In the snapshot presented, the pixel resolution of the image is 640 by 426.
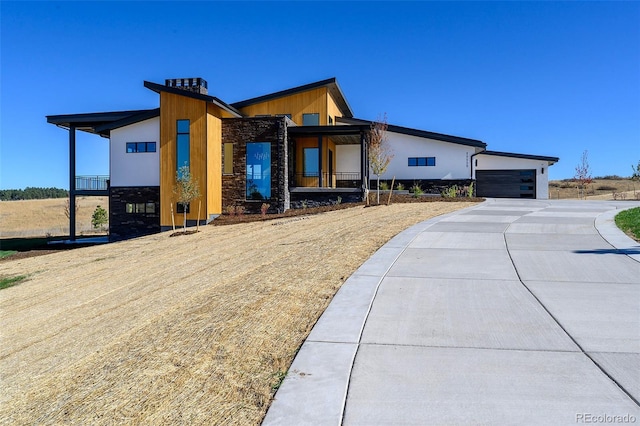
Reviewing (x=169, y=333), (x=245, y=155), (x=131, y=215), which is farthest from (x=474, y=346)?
(x=131, y=215)

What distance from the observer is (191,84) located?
2594 cm

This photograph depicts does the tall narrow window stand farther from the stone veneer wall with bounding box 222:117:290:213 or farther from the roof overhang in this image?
the roof overhang

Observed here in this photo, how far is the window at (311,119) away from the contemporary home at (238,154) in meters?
0.06

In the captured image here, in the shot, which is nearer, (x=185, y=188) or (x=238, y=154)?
(x=185, y=188)

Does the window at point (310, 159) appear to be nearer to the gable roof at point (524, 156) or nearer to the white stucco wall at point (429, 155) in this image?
the white stucco wall at point (429, 155)

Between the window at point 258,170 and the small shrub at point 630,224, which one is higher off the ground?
the window at point 258,170

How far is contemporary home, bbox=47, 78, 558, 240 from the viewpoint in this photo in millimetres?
23547

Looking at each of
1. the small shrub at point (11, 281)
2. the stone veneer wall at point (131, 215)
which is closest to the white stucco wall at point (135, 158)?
the stone veneer wall at point (131, 215)

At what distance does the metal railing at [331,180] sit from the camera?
2739 cm

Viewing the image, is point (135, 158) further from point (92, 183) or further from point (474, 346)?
point (474, 346)

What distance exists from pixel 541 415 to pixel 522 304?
295 centimetres

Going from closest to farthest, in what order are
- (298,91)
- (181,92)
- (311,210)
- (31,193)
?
(181,92) < (311,210) < (298,91) < (31,193)

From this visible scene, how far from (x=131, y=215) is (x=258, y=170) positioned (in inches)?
298

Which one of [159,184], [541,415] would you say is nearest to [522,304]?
[541,415]
